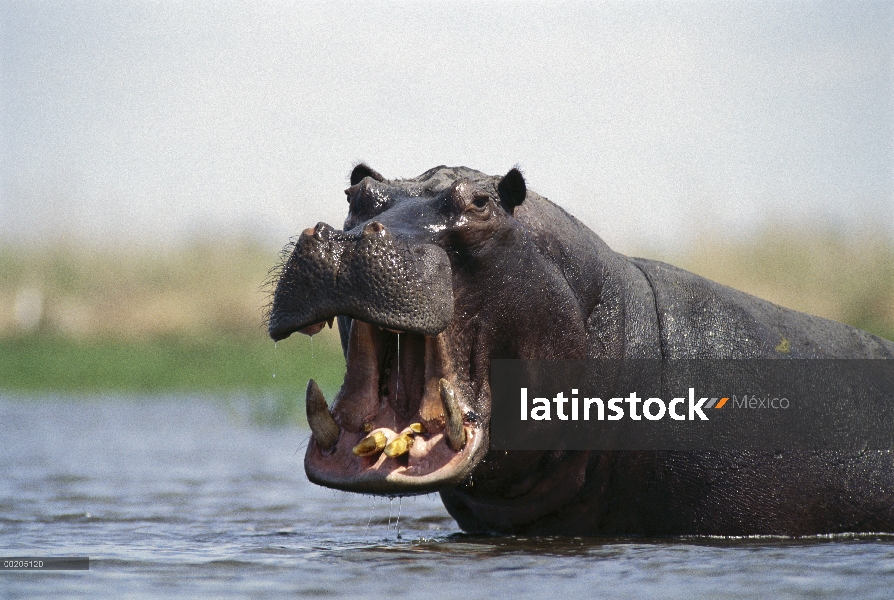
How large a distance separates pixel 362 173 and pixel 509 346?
4.00ft

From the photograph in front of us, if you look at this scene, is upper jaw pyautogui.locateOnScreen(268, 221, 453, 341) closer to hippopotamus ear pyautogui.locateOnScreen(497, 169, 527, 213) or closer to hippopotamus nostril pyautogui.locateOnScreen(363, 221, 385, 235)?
hippopotamus nostril pyautogui.locateOnScreen(363, 221, 385, 235)

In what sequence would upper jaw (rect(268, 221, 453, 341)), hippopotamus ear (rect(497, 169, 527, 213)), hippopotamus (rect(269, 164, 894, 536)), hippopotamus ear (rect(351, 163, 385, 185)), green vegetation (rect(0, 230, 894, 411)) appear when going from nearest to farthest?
1. upper jaw (rect(268, 221, 453, 341))
2. hippopotamus (rect(269, 164, 894, 536))
3. hippopotamus ear (rect(497, 169, 527, 213))
4. hippopotamus ear (rect(351, 163, 385, 185))
5. green vegetation (rect(0, 230, 894, 411))

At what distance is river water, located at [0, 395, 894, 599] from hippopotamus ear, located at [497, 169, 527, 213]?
1.52 metres

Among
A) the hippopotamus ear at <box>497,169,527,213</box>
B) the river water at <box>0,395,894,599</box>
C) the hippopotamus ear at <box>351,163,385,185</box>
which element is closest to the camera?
the river water at <box>0,395,894,599</box>

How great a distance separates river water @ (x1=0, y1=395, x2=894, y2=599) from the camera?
200 inches

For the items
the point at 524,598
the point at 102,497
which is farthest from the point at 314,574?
the point at 102,497

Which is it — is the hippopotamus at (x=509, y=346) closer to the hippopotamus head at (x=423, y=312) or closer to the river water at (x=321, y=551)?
the hippopotamus head at (x=423, y=312)

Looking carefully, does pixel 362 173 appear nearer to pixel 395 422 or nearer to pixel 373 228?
pixel 373 228

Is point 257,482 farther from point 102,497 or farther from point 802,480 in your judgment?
point 802,480

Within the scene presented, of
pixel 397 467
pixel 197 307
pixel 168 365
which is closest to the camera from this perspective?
pixel 397 467

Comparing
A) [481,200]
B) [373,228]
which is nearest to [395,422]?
[373,228]

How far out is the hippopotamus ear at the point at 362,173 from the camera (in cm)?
638

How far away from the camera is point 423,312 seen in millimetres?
5352

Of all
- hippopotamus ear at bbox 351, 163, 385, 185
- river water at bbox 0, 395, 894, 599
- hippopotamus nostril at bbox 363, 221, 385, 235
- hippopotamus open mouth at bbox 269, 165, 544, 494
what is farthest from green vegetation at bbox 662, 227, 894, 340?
hippopotamus nostril at bbox 363, 221, 385, 235
